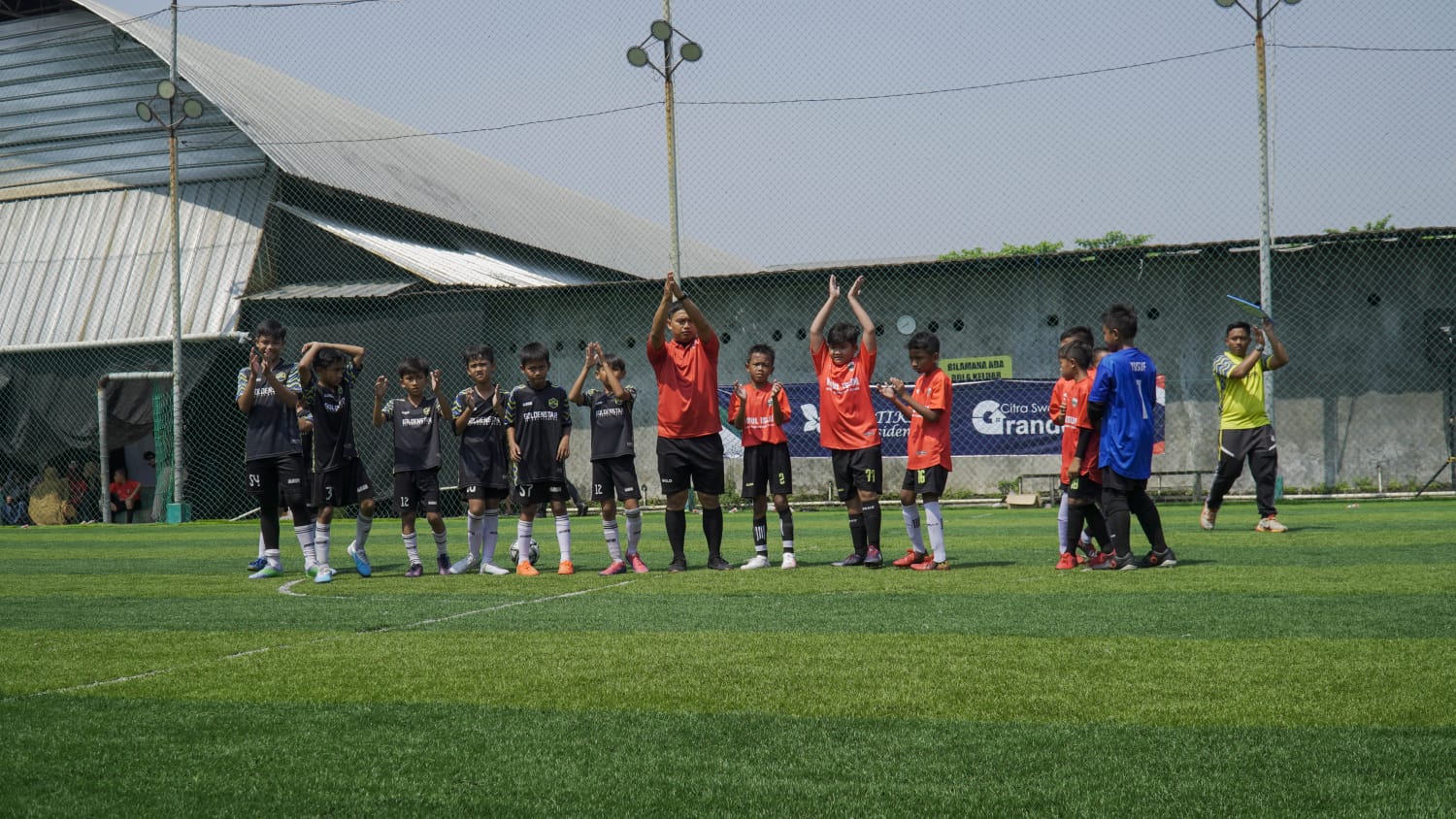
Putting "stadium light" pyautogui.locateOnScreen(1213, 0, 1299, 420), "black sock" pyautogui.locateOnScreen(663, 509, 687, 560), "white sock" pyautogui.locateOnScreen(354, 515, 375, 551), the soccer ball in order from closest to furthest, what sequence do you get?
"black sock" pyautogui.locateOnScreen(663, 509, 687, 560)
the soccer ball
"white sock" pyautogui.locateOnScreen(354, 515, 375, 551)
"stadium light" pyautogui.locateOnScreen(1213, 0, 1299, 420)

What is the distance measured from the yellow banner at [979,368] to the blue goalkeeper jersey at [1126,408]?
13.2 meters

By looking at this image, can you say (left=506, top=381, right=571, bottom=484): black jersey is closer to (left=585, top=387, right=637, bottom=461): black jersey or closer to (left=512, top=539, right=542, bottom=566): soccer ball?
(left=585, top=387, right=637, bottom=461): black jersey

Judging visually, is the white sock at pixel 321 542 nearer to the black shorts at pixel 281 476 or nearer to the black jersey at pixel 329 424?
the black shorts at pixel 281 476

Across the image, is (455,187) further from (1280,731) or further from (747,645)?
(1280,731)

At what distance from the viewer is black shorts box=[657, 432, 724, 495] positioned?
1001 cm

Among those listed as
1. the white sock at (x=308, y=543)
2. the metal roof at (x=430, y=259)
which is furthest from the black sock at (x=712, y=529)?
the metal roof at (x=430, y=259)

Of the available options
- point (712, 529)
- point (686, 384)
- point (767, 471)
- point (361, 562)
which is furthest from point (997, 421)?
point (361, 562)

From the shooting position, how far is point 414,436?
422 inches

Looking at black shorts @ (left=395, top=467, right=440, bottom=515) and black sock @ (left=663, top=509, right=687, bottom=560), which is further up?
black shorts @ (left=395, top=467, right=440, bottom=515)

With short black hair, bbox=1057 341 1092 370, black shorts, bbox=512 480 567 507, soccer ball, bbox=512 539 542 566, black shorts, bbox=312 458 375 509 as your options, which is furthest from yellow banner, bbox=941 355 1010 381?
black shorts, bbox=312 458 375 509

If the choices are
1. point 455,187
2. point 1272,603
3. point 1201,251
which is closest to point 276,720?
point 1272,603

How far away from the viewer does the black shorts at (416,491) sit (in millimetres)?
10602

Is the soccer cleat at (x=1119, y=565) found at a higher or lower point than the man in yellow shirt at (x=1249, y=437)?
lower

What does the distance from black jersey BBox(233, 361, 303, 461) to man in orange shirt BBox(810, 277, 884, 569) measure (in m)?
4.33
